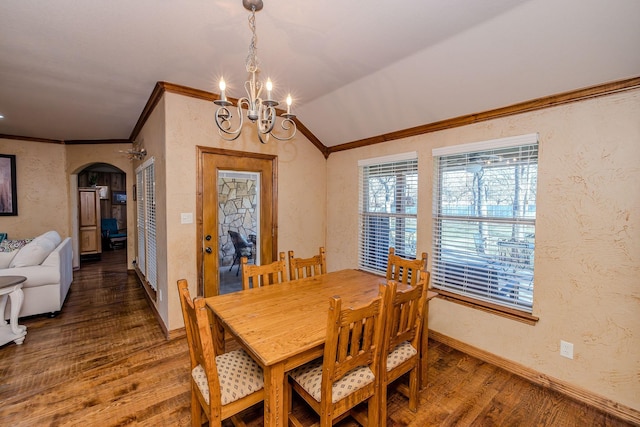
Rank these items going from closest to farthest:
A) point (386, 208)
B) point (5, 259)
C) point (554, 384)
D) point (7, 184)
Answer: point (554, 384), point (5, 259), point (386, 208), point (7, 184)

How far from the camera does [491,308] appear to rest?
8.41 feet

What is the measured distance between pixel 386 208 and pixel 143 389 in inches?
117

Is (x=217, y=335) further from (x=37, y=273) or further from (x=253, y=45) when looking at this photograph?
(x=37, y=273)

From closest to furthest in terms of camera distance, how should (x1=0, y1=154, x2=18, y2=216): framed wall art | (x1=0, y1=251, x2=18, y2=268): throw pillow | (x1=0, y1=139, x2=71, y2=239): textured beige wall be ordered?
(x1=0, y1=251, x2=18, y2=268): throw pillow → (x1=0, y1=154, x2=18, y2=216): framed wall art → (x1=0, y1=139, x2=71, y2=239): textured beige wall

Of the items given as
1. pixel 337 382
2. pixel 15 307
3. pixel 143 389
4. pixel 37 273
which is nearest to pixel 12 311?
pixel 15 307

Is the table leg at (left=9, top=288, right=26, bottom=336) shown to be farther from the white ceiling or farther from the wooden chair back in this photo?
the wooden chair back

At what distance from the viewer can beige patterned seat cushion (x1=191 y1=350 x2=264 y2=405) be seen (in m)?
1.47

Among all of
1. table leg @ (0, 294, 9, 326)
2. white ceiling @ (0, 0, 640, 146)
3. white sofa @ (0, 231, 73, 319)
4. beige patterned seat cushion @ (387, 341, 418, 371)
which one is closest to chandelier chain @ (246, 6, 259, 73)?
white ceiling @ (0, 0, 640, 146)

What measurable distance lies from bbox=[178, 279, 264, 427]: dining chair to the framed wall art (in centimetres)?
586

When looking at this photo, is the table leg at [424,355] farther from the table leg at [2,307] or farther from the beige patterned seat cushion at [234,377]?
the table leg at [2,307]

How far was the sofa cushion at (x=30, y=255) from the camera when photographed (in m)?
3.28

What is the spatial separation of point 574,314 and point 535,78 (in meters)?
1.82

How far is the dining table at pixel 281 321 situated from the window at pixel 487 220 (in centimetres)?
91

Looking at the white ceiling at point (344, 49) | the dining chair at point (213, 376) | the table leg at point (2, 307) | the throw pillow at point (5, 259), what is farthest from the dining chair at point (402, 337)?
the throw pillow at point (5, 259)
